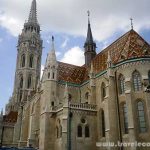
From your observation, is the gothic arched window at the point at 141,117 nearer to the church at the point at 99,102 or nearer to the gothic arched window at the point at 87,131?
the church at the point at 99,102

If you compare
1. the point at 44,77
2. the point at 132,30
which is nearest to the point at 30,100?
the point at 44,77

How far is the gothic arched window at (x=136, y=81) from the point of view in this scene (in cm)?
2741

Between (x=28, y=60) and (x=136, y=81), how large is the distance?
3820cm

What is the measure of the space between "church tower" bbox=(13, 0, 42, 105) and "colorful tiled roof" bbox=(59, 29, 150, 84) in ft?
65.6

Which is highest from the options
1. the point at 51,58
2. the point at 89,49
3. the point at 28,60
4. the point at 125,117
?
the point at 28,60

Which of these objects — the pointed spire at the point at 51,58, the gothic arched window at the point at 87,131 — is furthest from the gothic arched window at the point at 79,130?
the pointed spire at the point at 51,58

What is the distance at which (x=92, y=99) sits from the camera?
1252 inches

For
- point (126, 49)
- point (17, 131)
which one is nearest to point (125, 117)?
point (126, 49)

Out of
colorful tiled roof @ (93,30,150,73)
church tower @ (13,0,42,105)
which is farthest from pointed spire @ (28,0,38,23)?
colorful tiled roof @ (93,30,150,73)

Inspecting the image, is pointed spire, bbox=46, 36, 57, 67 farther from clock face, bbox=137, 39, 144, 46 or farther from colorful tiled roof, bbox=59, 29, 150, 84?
clock face, bbox=137, 39, 144, 46

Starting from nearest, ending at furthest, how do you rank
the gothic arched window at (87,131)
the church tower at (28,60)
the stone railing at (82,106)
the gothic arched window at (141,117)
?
the gothic arched window at (141,117) < the gothic arched window at (87,131) < the stone railing at (82,106) < the church tower at (28,60)

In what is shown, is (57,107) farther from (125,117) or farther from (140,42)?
(140,42)

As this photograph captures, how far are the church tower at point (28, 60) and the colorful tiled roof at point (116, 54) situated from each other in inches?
787

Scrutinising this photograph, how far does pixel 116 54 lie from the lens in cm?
3212
